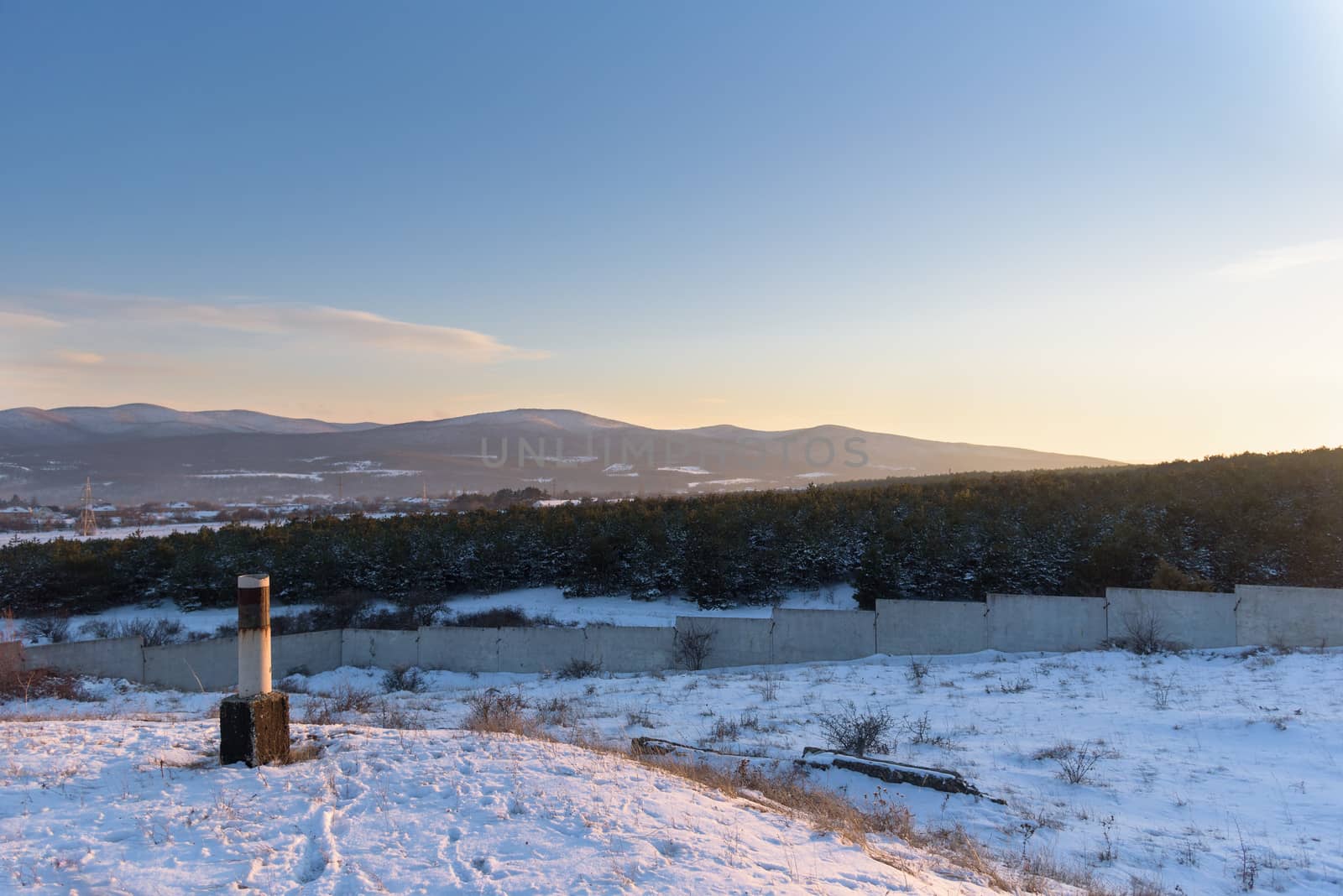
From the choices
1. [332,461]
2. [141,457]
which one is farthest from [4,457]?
[332,461]

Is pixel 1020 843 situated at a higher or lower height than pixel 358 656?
higher

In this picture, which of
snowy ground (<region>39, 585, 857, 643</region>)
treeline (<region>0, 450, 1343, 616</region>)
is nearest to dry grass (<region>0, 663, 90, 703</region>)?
snowy ground (<region>39, 585, 857, 643</region>)

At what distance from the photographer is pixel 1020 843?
718cm

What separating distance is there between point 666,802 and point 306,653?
16.1 meters

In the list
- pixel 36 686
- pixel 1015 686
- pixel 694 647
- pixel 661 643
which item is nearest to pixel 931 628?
pixel 1015 686

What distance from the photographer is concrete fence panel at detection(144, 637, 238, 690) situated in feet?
62.7

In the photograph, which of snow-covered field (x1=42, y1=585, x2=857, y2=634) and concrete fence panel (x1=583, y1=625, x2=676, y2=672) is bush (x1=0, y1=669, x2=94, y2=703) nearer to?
snow-covered field (x1=42, y1=585, x2=857, y2=634)

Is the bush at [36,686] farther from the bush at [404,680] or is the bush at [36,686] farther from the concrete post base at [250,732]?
the concrete post base at [250,732]

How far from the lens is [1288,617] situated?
51.0ft

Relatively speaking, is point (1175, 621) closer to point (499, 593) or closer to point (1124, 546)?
point (1124, 546)

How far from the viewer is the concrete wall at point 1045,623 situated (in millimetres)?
17250

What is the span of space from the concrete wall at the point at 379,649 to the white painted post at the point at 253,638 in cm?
1360

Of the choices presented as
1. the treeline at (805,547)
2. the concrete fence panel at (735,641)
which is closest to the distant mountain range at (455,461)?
the treeline at (805,547)

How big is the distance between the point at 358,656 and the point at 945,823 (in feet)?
53.6
